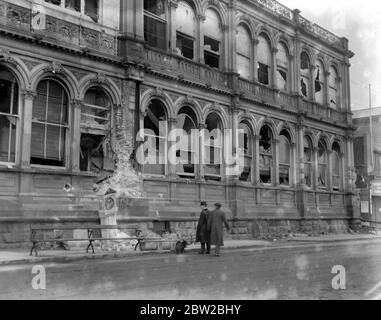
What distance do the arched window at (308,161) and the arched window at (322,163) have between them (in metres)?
1.34

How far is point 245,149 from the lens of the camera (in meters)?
26.0

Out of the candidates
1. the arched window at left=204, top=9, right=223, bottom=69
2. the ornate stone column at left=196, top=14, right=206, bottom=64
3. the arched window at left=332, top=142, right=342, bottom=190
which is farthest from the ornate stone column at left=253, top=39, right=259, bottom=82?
the arched window at left=332, top=142, right=342, bottom=190

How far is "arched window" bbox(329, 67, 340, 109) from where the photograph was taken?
33.8 m

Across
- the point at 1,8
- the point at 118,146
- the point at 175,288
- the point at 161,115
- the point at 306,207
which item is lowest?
the point at 175,288

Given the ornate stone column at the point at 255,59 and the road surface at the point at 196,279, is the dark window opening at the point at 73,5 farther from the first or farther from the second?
the ornate stone column at the point at 255,59

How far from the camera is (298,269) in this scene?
11.8m

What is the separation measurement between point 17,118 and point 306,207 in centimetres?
1788

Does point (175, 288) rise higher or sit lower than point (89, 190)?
lower

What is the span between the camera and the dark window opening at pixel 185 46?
893 inches

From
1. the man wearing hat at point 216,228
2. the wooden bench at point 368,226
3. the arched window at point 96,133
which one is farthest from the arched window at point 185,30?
the wooden bench at point 368,226

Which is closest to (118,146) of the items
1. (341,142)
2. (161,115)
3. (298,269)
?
(161,115)

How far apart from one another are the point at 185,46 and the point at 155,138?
4897 mm
